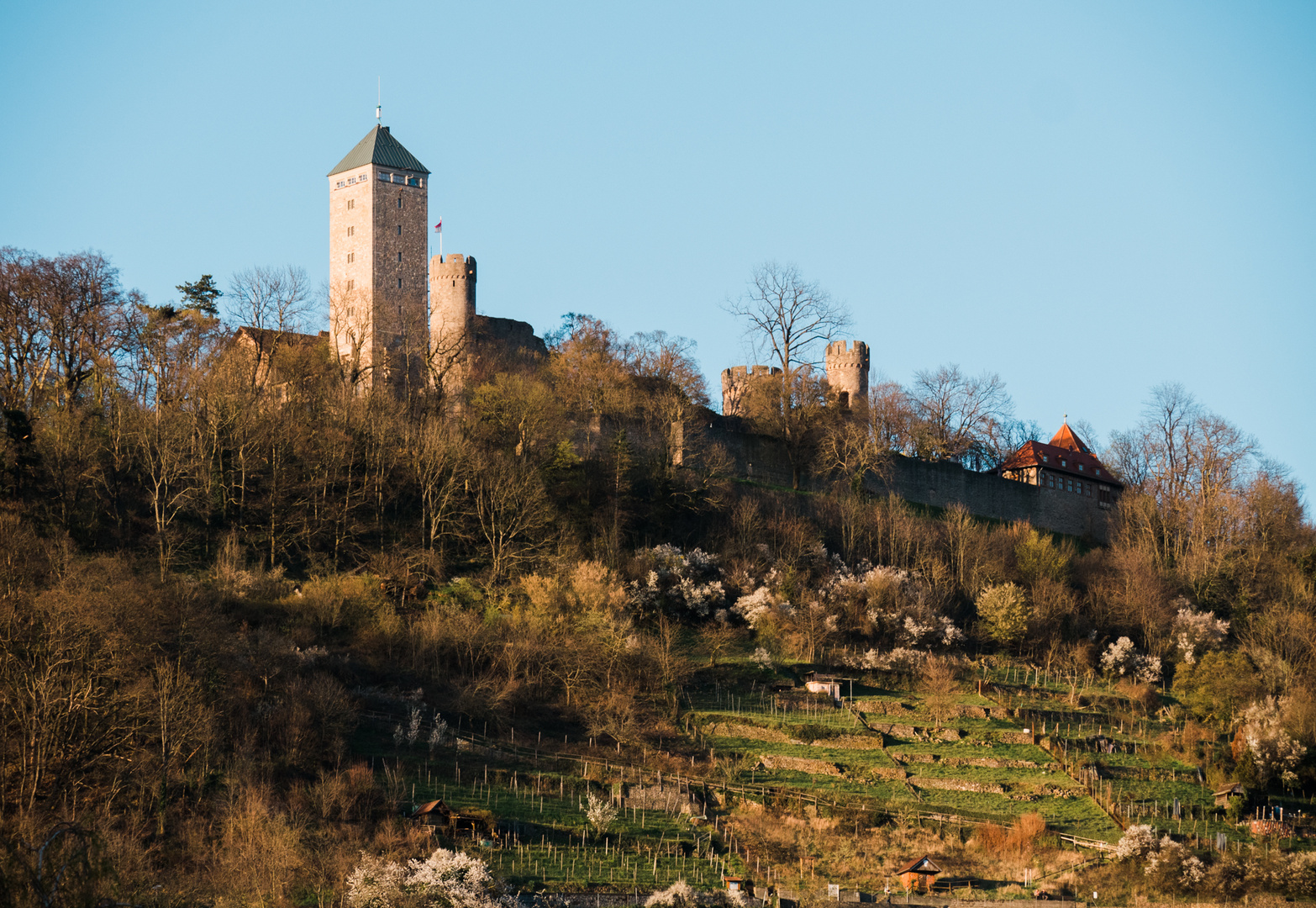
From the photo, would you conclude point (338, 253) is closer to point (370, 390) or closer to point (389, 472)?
point (370, 390)

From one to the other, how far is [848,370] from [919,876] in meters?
35.7

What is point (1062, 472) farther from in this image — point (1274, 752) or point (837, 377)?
point (1274, 752)

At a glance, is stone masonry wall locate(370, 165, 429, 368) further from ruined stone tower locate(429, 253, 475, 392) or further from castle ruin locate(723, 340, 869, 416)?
castle ruin locate(723, 340, 869, 416)

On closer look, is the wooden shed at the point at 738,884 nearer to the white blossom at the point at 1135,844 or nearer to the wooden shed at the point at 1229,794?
the white blossom at the point at 1135,844

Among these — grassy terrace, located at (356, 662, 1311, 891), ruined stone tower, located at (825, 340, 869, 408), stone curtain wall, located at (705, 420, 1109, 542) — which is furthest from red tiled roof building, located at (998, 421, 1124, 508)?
grassy terrace, located at (356, 662, 1311, 891)

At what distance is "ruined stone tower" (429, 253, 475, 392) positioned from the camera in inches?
2328

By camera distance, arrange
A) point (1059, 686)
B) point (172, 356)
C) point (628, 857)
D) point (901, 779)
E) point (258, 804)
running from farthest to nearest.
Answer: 1. point (172, 356)
2. point (1059, 686)
3. point (901, 779)
4. point (628, 857)
5. point (258, 804)

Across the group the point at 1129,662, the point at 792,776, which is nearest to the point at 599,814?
the point at 792,776

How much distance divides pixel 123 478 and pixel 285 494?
15.0 ft

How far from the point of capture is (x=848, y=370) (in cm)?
6719

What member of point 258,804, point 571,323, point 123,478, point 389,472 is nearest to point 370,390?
point 389,472

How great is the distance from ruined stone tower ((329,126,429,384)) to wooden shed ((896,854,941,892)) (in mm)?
30041

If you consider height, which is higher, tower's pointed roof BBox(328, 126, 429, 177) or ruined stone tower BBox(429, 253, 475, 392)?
tower's pointed roof BBox(328, 126, 429, 177)

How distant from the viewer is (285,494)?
1849 inches
